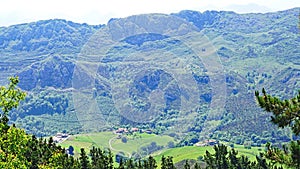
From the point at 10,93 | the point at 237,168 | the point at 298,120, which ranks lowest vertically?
the point at 237,168

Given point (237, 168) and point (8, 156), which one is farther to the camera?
point (237, 168)

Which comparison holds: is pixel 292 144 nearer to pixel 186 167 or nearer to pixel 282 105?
pixel 282 105

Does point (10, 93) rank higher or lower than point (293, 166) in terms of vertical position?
higher

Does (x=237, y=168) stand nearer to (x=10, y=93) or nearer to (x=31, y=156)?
(x=31, y=156)

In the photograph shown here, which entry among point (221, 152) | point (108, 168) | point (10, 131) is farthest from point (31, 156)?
point (221, 152)

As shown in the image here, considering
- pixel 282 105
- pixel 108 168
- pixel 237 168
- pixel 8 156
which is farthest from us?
pixel 237 168

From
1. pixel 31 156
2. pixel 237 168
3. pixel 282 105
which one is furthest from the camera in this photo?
pixel 237 168

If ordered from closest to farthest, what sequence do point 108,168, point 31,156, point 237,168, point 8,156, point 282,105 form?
1. point 282,105
2. point 8,156
3. point 31,156
4. point 108,168
5. point 237,168

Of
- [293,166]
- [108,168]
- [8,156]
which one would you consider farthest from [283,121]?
[108,168]

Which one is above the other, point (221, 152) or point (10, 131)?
point (10, 131)
